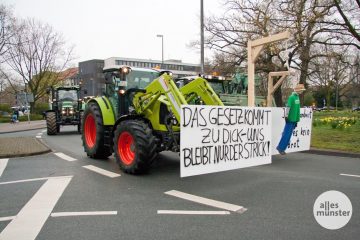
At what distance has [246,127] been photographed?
250 inches

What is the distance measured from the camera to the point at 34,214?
4629 millimetres

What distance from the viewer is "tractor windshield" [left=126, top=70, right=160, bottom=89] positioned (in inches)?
325

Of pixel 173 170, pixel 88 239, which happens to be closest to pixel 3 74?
pixel 173 170

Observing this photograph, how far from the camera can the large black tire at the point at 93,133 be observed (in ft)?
28.3

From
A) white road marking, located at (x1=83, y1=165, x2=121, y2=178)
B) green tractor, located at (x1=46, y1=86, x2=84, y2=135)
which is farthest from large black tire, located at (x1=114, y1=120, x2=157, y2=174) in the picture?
green tractor, located at (x1=46, y1=86, x2=84, y2=135)

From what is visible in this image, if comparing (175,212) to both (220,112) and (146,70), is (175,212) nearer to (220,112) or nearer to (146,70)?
(220,112)

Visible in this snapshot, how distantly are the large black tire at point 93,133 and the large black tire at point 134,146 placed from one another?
1.40 m

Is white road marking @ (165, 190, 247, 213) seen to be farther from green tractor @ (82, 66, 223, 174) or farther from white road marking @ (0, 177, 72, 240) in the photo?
white road marking @ (0, 177, 72, 240)

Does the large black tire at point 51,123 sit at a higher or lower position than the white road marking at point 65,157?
higher

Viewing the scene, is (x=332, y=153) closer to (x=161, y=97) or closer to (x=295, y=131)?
(x=295, y=131)

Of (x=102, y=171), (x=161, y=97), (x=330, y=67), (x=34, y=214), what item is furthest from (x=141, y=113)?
(x=330, y=67)

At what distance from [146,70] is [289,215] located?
5336 millimetres

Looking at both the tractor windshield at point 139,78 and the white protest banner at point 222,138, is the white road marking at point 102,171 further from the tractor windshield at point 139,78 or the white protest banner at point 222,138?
the white protest banner at point 222,138

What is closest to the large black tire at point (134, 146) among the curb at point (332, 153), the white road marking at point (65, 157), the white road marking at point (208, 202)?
the white road marking at point (208, 202)
